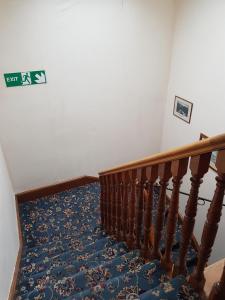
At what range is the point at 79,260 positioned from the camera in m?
2.38

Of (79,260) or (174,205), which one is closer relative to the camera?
(174,205)

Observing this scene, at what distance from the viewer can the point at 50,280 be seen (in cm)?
207

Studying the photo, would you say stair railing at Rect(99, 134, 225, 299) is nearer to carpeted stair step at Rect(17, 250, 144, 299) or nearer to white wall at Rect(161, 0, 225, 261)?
carpeted stair step at Rect(17, 250, 144, 299)

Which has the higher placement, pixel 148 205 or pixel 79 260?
pixel 148 205

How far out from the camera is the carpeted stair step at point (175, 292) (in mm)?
1141

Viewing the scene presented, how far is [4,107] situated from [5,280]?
2.07m

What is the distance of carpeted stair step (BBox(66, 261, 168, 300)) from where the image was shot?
1414 millimetres

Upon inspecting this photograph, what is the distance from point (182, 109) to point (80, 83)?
1.58 m

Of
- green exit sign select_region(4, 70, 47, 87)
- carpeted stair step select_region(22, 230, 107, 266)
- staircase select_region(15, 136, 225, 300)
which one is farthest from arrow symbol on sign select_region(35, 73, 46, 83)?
carpeted stair step select_region(22, 230, 107, 266)

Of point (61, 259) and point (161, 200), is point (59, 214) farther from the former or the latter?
point (161, 200)

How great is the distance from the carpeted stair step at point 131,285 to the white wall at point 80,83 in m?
2.43

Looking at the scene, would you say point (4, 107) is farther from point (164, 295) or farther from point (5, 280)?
point (164, 295)

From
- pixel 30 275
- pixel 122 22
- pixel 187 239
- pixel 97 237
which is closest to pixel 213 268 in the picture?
pixel 187 239


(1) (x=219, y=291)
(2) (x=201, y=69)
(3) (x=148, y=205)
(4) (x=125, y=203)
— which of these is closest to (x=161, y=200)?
(3) (x=148, y=205)
